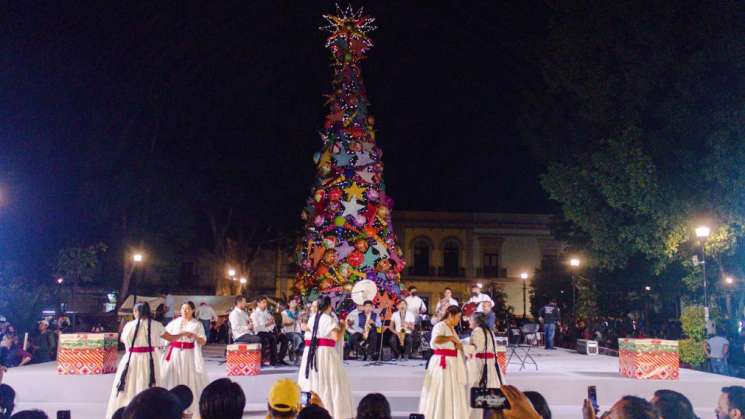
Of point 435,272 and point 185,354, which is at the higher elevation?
→ point 435,272

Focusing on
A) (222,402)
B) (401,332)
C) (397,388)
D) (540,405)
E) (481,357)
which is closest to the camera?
(222,402)

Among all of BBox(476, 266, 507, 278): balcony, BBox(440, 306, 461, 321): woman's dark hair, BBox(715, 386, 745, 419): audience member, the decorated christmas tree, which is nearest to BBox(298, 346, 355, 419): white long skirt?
BBox(440, 306, 461, 321): woman's dark hair

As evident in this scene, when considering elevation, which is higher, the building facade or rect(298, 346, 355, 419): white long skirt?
the building facade

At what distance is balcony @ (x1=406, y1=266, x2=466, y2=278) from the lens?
179 feet

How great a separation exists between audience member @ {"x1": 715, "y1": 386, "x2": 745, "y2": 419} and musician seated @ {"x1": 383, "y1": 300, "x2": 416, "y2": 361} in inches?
496

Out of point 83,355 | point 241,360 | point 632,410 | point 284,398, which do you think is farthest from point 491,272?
point 632,410

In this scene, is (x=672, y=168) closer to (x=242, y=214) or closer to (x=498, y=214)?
(x=242, y=214)

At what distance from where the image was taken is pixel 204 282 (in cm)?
5525

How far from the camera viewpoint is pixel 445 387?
30.3 ft

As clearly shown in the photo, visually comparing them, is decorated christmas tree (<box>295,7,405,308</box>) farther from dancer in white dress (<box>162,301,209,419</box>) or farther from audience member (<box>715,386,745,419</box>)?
audience member (<box>715,386,745,419</box>)

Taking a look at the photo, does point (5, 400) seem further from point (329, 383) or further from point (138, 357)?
point (329, 383)

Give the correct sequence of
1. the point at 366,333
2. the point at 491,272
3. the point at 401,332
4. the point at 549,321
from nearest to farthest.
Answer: the point at 366,333
the point at 401,332
the point at 549,321
the point at 491,272

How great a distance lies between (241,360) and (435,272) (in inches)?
1634

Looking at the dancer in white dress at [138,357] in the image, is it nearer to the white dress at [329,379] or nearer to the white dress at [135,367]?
the white dress at [135,367]
